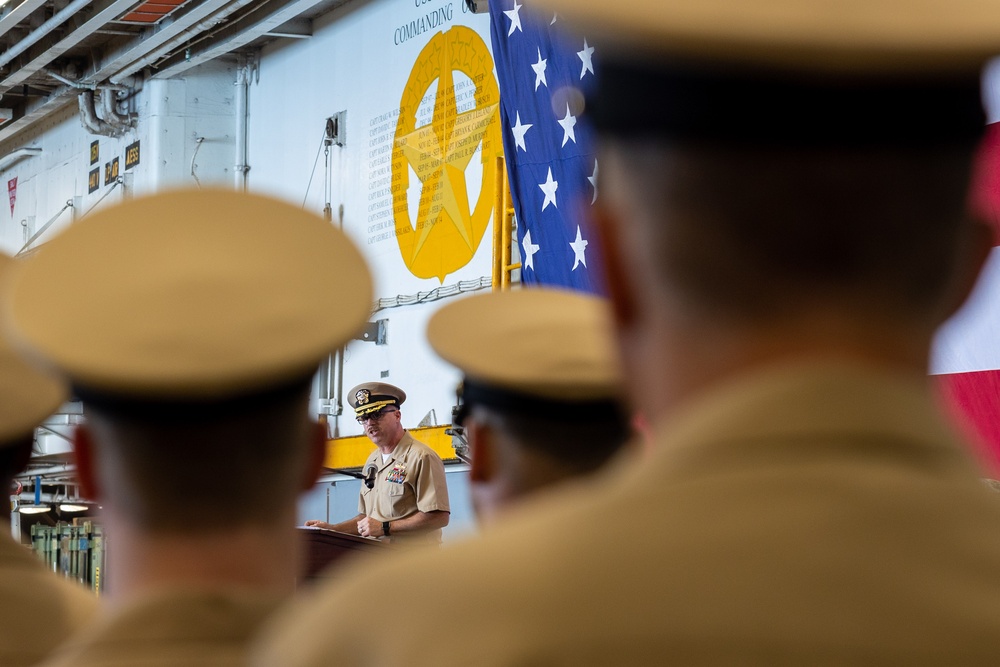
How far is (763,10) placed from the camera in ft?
2.06

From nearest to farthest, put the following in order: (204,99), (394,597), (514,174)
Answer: (394,597), (514,174), (204,99)

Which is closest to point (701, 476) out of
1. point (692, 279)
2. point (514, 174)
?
point (692, 279)

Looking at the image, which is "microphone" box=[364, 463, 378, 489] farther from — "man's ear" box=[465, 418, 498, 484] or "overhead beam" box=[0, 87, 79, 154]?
Answer: "overhead beam" box=[0, 87, 79, 154]

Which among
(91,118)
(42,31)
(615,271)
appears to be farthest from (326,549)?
(91,118)

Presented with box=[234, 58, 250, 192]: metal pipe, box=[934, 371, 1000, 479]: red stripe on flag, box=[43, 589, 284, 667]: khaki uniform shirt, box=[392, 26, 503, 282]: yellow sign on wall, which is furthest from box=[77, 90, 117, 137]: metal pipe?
box=[43, 589, 284, 667]: khaki uniform shirt

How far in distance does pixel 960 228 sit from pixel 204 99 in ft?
38.3

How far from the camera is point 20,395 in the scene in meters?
1.75

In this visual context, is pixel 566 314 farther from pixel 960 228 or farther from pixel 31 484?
pixel 31 484

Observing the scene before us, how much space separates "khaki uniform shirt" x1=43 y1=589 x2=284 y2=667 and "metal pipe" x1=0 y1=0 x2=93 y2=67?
10742mm

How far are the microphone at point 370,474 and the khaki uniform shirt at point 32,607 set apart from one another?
4419 millimetres

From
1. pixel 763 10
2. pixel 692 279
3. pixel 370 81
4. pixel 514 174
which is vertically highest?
pixel 370 81

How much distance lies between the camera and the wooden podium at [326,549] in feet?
14.8

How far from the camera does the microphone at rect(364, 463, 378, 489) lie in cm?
609

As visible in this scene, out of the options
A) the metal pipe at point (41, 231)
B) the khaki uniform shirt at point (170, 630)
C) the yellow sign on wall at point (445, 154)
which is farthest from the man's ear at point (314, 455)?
the metal pipe at point (41, 231)
